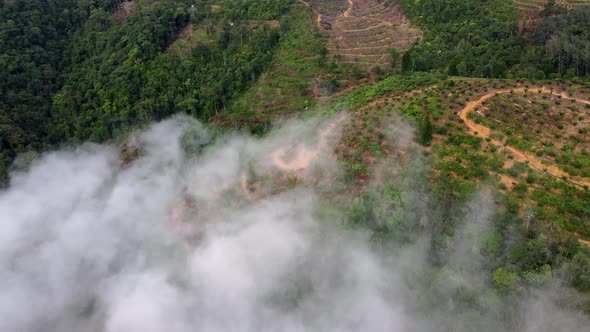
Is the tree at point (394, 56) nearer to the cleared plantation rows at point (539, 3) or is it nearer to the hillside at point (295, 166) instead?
the hillside at point (295, 166)

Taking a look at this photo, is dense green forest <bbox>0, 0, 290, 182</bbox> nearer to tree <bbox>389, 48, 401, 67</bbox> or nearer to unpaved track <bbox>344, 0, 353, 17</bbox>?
unpaved track <bbox>344, 0, 353, 17</bbox>

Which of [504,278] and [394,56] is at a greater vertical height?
[394,56]

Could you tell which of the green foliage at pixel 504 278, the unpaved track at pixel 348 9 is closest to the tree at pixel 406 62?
the unpaved track at pixel 348 9

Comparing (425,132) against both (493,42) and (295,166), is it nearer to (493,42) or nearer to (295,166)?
(295,166)

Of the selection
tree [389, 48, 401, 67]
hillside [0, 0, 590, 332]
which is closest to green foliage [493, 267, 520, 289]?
hillside [0, 0, 590, 332]

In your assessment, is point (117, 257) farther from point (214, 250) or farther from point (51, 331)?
point (214, 250)

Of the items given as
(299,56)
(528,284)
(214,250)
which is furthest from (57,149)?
(528,284)

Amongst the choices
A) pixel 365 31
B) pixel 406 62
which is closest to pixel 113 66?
pixel 365 31
